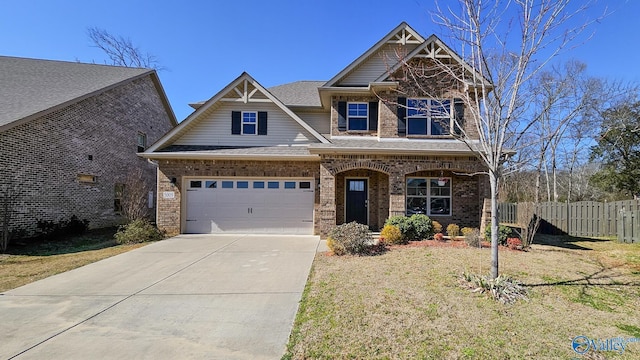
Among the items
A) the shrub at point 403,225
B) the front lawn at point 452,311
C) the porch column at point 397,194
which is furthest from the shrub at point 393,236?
the front lawn at point 452,311

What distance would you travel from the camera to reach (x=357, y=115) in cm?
1255

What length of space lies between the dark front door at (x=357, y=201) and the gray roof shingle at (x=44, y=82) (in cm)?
1232

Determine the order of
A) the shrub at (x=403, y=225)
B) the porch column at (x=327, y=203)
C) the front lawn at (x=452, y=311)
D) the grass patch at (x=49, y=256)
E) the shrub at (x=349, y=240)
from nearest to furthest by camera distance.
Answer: the front lawn at (x=452, y=311) < the grass patch at (x=49, y=256) < the shrub at (x=349, y=240) < the shrub at (x=403, y=225) < the porch column at (x=327, y=203)

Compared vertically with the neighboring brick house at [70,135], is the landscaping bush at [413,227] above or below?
below

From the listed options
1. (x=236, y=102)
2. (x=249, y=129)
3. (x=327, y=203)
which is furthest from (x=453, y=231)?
(x=236, y=102)

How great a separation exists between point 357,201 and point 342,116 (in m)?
3.63

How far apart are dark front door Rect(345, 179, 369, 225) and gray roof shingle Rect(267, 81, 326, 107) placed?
4244 mm

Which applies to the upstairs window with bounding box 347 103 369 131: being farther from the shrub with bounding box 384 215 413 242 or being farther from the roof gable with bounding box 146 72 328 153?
the shrub with bounding box 384 215 413 242

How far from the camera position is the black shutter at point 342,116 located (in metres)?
12.5

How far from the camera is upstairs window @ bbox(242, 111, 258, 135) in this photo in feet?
42.1

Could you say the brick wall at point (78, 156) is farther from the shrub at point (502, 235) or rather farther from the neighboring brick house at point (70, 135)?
the shrub at point (502, 235)

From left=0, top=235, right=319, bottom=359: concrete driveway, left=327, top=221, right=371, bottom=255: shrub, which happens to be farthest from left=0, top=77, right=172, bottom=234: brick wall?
left=327, top=221, right=371, bottom=255: shrub

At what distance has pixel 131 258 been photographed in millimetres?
8336

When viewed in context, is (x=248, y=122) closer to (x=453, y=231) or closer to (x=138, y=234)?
(x=138, y=234)
